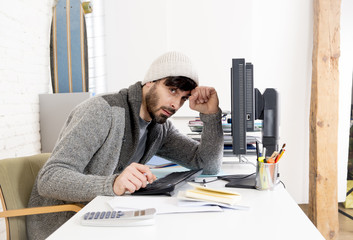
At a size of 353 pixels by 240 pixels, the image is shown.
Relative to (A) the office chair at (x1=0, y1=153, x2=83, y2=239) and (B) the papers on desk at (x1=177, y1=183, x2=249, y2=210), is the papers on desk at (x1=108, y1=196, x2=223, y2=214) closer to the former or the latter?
(B) the papers on desk at (x1=177, y1=183, x2=249, y2=210)

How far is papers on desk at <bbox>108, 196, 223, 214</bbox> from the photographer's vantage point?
85 centimetres

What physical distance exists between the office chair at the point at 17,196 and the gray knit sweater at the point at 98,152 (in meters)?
0.04

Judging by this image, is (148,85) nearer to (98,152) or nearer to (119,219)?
(98,152)

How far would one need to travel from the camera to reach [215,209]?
854 mm

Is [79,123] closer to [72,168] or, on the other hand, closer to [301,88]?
[72,168]

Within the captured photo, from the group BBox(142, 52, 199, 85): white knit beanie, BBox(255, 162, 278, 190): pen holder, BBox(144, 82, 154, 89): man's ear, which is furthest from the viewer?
BBox(144, 82, 154, 89): man's ear

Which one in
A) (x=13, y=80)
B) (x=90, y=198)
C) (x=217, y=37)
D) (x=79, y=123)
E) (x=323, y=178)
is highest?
(x=217, y=37)

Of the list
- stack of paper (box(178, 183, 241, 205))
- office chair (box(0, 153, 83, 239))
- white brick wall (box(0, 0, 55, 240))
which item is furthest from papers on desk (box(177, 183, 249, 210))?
white brick wall (box(0, 0, 55, 240))

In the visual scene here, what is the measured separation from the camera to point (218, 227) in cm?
75

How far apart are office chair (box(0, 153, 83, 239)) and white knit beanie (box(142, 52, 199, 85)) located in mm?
624

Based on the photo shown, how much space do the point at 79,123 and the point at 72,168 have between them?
0.17 metres

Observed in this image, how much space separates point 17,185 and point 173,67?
776 mm

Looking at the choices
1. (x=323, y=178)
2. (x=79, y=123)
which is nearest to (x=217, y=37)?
(x=323, y=178)

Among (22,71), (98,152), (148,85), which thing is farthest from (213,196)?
(22,71)
